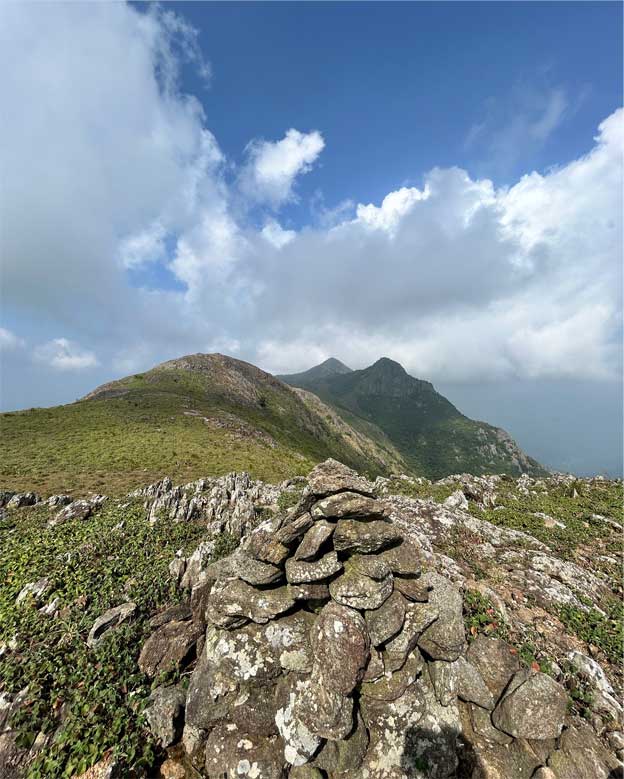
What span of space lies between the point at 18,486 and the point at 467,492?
39.5 meters

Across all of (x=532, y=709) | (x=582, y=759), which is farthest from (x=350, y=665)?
(x=582, y=759)

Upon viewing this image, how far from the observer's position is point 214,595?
10328mm

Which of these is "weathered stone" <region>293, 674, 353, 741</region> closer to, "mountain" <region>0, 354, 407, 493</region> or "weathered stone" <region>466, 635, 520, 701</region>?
"weathered stone" <region>466, 635, 520, 701</region>

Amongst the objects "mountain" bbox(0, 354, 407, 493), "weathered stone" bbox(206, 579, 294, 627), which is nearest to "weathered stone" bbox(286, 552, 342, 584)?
"weathered stone" bbox(206, 579, 294, 627)

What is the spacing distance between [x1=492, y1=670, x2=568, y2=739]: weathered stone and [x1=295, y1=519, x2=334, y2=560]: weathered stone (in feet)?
19.8

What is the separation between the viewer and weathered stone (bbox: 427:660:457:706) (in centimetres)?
→ 850

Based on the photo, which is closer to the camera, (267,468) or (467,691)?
(467,691)

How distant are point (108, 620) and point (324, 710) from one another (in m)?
8.29

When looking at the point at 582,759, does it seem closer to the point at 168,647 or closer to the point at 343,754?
the point at 343,754

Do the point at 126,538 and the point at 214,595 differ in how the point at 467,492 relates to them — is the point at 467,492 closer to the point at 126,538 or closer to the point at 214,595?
the point at 214,595

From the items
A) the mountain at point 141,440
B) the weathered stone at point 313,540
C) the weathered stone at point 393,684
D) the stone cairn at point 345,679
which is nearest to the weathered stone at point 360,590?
the stone cairn at point 345,679

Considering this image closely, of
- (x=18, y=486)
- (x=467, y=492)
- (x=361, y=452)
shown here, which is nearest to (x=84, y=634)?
(x=18, y=486)

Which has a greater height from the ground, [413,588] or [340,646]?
[413,588]

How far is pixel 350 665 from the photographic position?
28.2 ft
